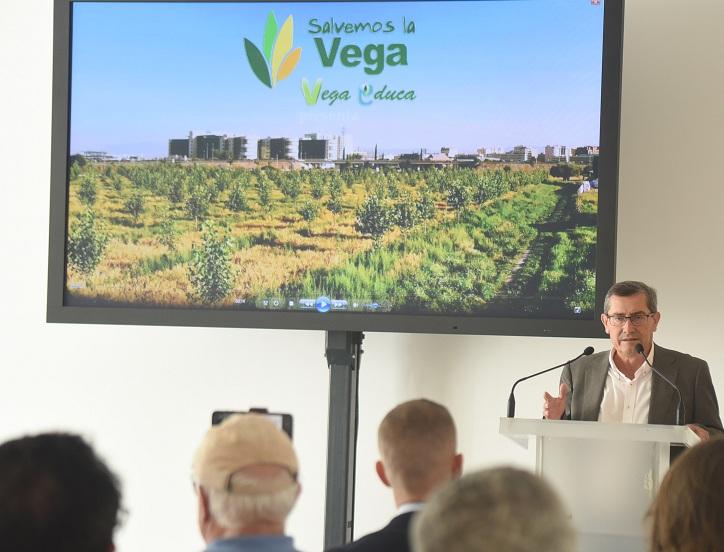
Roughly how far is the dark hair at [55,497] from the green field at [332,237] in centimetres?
292

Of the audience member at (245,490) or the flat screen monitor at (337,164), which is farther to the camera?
the flat screen monitor at (337,164)

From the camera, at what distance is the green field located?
4500 millimetres

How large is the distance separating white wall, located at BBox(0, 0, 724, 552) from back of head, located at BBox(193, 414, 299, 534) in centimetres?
→ 298

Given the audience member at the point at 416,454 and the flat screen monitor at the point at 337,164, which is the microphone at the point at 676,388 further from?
the audience member at the point at 416,454

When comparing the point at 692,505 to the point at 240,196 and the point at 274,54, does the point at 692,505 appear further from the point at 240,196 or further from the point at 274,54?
the point at 274,54

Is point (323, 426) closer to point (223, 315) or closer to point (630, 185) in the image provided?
point (223, 315)

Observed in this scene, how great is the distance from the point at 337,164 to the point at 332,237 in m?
0.32

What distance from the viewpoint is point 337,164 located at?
15.2 feet

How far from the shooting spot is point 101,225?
4789 millimetres

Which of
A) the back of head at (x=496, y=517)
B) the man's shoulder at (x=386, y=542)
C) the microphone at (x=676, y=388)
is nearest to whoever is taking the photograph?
the back of head at (x=496, y=517)

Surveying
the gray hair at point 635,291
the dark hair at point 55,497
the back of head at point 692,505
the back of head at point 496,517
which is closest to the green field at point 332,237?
the gray hair at point 635,291

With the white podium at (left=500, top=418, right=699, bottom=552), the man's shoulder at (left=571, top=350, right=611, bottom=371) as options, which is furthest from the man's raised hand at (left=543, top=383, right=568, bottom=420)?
the white podium at (left=500, top=418, right=699, bottom=552)

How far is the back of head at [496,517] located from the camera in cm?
133

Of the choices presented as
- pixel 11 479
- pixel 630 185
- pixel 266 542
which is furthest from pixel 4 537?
pixel 630 185
